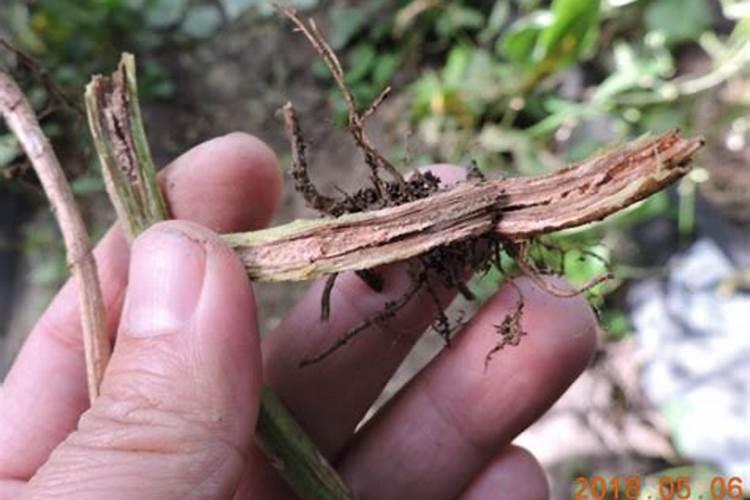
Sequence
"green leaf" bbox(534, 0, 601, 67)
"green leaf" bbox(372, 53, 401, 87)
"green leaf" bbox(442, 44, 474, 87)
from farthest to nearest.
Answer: "green leaf" bbox(372, 53, 401, 87) < "green leaf" bbox(442, 44, 474, 87) < "green leaf" bbox(534, 0, 601, 67)

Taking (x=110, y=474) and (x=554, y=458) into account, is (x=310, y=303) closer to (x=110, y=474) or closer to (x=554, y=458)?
(x=110, y=474)

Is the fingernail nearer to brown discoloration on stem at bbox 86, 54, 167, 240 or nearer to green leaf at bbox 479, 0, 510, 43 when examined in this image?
brown discoloration on stem at bbox 86, 54, 167, 240

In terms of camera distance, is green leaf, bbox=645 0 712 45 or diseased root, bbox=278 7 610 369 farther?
green leaf, bbox=645 0 712 45

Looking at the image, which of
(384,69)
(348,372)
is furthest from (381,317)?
(384,69)

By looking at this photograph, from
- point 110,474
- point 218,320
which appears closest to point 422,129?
point 218,320

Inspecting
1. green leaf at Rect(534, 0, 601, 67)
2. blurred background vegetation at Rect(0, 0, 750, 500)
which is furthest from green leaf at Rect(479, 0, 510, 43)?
green leaf at Rect(534, 0, 601, 67)

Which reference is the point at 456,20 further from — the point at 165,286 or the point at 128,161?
the point at 165,286

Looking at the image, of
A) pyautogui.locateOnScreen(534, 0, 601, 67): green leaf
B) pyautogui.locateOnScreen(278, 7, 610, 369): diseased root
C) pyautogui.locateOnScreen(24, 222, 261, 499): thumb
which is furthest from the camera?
pyautogui.locateOnScreen(534, 0, 601, 67): green leaf
